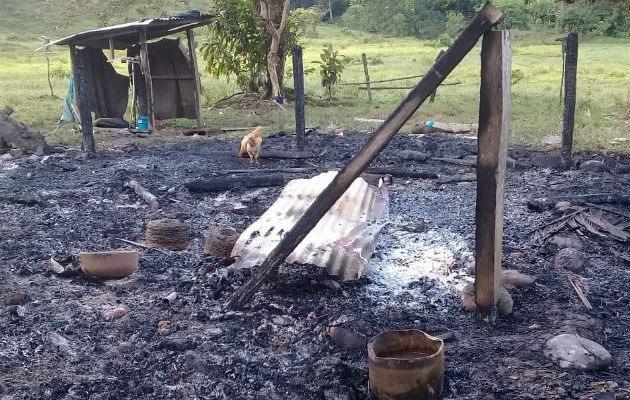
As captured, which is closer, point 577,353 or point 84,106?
point 577,353

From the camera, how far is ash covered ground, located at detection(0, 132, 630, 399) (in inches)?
143

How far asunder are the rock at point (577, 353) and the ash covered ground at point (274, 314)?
5 cm

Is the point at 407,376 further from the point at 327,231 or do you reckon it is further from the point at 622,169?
the point at 622,169

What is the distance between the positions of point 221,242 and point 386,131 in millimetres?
2202

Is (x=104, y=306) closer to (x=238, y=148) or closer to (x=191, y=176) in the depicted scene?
(x=191, y=176)

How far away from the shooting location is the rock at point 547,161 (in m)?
9.04

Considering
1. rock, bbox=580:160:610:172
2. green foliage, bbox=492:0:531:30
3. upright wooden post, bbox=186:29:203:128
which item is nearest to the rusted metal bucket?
rock, bbox=580:160:610:172

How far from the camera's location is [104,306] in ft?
15.7

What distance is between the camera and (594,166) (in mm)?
8734

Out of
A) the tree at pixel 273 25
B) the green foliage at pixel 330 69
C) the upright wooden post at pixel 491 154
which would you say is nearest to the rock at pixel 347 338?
the upright wooden post at pixel 491 154

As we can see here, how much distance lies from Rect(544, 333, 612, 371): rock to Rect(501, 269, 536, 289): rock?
1.01 m

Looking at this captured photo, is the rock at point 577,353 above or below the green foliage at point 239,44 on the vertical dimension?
below

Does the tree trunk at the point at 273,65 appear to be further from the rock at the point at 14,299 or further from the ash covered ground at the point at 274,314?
the rock at the point at 14,299

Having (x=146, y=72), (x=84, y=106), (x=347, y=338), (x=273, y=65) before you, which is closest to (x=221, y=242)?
(x=347, y=338)
